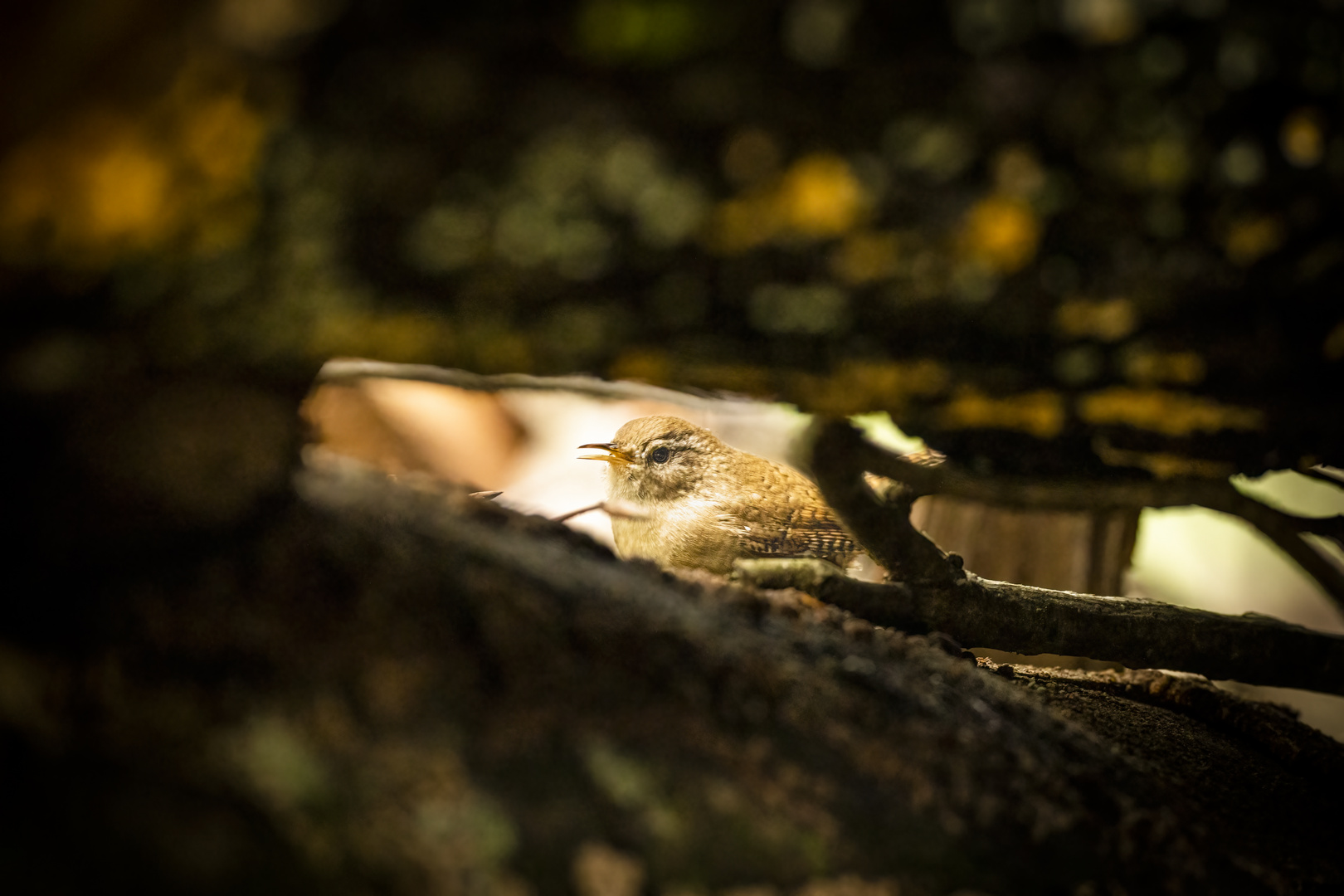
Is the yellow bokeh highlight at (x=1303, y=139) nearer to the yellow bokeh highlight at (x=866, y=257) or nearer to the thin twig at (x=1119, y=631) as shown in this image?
the yellow bokeh highlight at (x=866, y=257)

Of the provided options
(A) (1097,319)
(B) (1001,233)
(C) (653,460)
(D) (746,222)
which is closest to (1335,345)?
(A) (1097,319)

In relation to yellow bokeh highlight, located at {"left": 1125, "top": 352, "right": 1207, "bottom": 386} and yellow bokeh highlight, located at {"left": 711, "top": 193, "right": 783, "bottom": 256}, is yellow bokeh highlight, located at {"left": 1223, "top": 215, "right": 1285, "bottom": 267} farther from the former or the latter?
yellow bokeh highlight, located at {"left": 711, "top": 193, "right": 783, "bottom": 256}

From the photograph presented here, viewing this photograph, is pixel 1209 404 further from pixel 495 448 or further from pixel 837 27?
pixel 495 448

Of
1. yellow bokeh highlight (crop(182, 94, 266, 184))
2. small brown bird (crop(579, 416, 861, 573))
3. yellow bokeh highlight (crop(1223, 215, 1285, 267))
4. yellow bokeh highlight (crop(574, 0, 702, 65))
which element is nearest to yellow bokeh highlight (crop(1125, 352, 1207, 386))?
yellow bokeh highlight (crop(1223, 215, 1285, 267))

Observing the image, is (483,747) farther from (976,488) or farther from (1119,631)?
(1119,631)

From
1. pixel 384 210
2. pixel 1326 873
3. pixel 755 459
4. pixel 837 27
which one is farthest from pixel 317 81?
pixel 755 459

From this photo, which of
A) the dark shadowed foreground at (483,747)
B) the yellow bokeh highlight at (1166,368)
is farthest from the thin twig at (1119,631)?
the yellow bokeh highlight at (1166,368)

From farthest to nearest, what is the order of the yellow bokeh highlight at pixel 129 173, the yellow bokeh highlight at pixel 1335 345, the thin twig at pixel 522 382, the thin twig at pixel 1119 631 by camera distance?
the thin twig at pixel 1119 631 → the thin twig at pixel 522 382 → the yellow bokeh highlight at pixel 1335 345 → the yellow bokeh highlight at pixel 129 173
